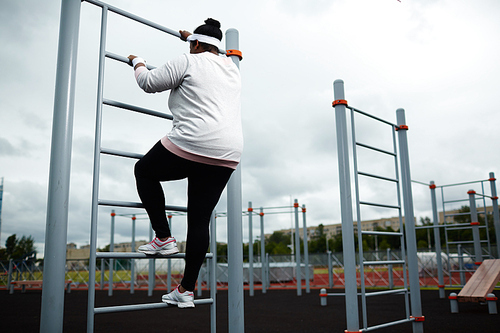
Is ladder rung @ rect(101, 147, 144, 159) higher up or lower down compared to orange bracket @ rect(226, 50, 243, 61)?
lower down

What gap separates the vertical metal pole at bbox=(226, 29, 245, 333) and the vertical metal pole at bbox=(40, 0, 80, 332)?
940mm

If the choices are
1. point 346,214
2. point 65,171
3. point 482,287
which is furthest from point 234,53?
point 482,287

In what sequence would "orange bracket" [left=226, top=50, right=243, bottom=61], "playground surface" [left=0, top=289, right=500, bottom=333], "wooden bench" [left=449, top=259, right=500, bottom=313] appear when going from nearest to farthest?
"orange bracket" [left=226, top=50, right=243, bottom=61] < "playground surface" [left=0, top=289, right=500, bottom=333] < "wooden bench" [left=449, top=259, right=500, bottom=313]

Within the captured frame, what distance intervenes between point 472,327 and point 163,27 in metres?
4.56

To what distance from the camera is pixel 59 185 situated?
1763mm

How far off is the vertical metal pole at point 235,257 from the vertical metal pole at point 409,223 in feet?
8.07

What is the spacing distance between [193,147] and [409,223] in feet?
11.2

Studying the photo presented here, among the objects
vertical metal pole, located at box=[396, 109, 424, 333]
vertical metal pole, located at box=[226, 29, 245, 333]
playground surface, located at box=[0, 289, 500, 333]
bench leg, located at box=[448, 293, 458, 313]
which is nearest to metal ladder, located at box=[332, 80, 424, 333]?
vertical metal pole, located at box=[396, 109, 424, 333]

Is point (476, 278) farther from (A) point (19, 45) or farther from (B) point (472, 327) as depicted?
(A) point (19, 45)

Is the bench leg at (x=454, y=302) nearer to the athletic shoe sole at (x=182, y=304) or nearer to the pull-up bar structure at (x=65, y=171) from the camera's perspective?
the pull-up bar structure at (x=65, y=171)

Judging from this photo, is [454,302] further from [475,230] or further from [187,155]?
[187,155]

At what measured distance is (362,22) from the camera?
9.82 meters

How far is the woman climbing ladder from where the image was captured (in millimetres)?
1701

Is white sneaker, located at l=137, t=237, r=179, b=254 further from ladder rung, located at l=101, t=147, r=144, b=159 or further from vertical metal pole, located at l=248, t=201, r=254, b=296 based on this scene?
vertical metal pole, located at l=248, t=201, r=254, b=296
